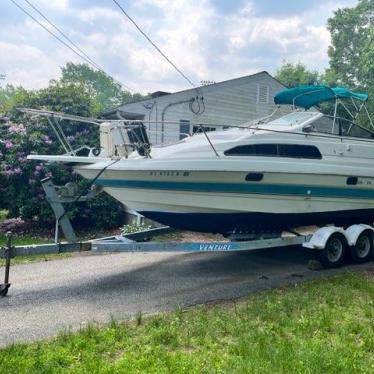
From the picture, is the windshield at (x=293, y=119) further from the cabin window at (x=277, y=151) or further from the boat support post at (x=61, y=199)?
the boat support post at (x=61, y=199)

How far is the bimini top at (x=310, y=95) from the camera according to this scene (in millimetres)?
7766

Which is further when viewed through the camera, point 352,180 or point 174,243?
point 352,180

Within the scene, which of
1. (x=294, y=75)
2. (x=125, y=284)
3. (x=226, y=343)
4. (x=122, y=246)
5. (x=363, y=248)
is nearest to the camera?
(x=226, y=343)

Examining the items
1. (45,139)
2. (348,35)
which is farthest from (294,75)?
(45,139)

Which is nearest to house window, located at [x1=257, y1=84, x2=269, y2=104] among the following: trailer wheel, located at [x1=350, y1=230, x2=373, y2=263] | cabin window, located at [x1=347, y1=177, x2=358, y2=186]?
cabin window, located at [x1=347, y1=177, x2=358, y2=186]

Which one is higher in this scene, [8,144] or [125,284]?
[8,144]

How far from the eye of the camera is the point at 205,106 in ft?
50.6

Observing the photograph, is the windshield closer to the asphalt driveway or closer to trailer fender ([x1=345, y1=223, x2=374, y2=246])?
trailer fender ([x1=345, y1=223, x2=374, y2=246])

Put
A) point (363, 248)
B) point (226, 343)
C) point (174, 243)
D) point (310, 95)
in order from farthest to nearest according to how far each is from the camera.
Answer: point (310, 95) → point (363, 248) → point (174, 243) → point (226, 343)

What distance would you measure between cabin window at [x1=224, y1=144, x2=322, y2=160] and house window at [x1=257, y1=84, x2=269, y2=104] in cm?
1037

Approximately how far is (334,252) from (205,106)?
9508 millimetres

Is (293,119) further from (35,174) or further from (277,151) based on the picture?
(35,174)

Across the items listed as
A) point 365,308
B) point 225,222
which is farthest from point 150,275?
point 365,308

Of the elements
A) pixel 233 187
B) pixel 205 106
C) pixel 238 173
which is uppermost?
pixel 205 106
